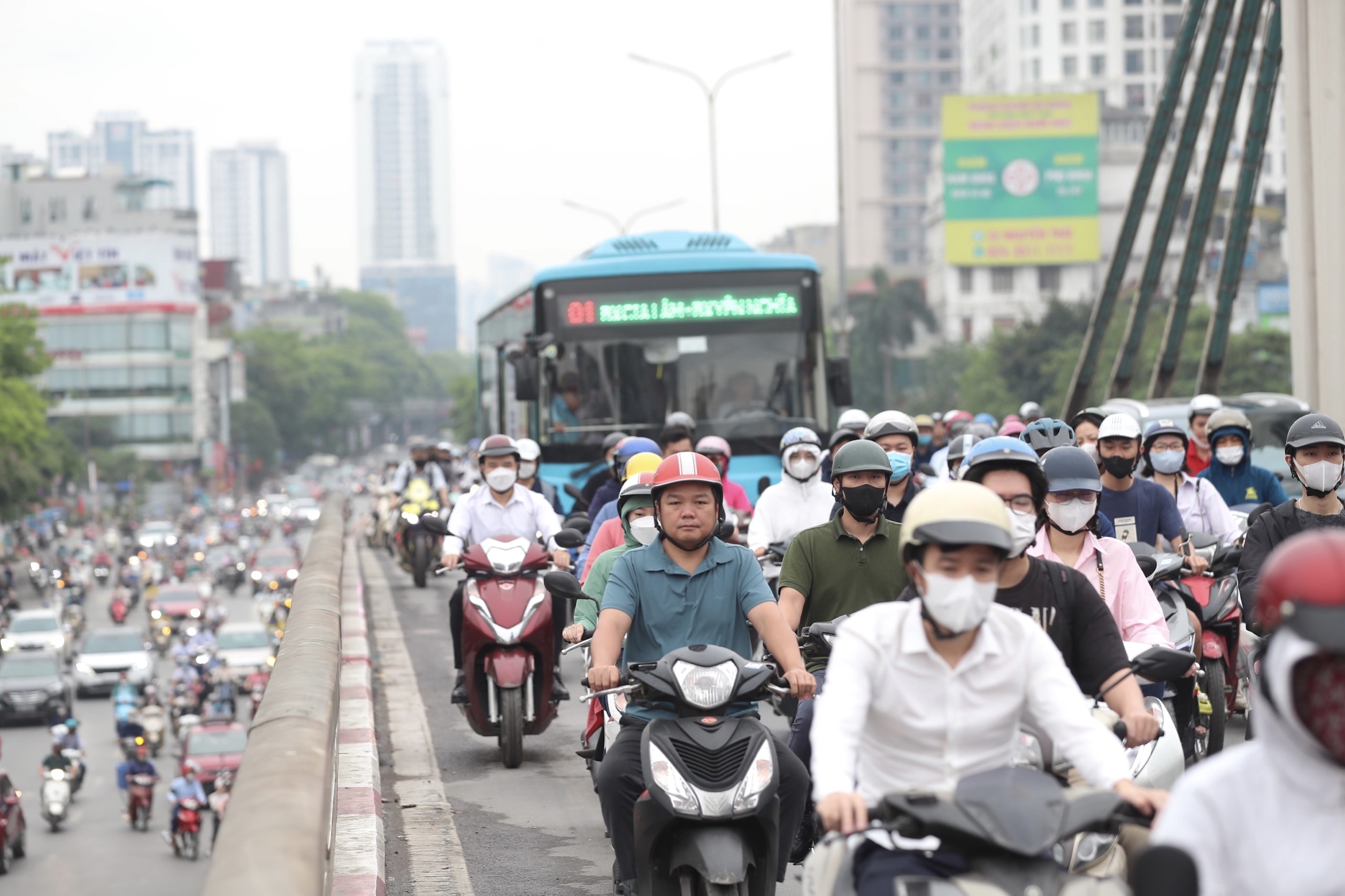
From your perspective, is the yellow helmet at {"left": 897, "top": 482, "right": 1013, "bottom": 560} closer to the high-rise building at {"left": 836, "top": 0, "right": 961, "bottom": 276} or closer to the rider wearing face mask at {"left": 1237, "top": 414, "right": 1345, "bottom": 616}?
the rider wearing face mask at {"left": 1237, "top": 414, "right": 1345, "bottom": 616}

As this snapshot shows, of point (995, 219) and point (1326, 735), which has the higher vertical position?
point (995, 219)

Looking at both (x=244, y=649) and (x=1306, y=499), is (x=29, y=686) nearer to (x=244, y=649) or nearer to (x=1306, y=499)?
(x=244, y=649)

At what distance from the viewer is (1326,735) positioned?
2.83m

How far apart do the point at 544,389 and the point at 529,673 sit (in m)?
7.94

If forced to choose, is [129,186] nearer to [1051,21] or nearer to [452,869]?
[1051,21]

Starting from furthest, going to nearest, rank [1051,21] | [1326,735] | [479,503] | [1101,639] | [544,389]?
[1051,21]
[544,389]
[479,503]
[1101,639]
[1326,735]

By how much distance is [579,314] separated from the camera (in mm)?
17562

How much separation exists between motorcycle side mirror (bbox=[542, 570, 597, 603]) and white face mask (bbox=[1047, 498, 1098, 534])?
177 centimetres

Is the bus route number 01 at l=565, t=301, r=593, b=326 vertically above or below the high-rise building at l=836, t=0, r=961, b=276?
below

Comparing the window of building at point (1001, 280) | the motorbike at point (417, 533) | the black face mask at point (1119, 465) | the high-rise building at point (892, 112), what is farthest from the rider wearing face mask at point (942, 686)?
the high-rise building at point (892, 112)

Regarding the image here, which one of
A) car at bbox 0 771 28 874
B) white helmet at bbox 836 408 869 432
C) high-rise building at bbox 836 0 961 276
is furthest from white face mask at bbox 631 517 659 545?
high-rise building at bbox 836 0 961 276

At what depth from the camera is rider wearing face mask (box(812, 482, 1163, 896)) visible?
3.83 m

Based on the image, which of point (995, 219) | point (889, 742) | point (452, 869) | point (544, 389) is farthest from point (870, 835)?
point (995, 219)

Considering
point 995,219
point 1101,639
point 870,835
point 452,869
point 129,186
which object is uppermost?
point 129,186
